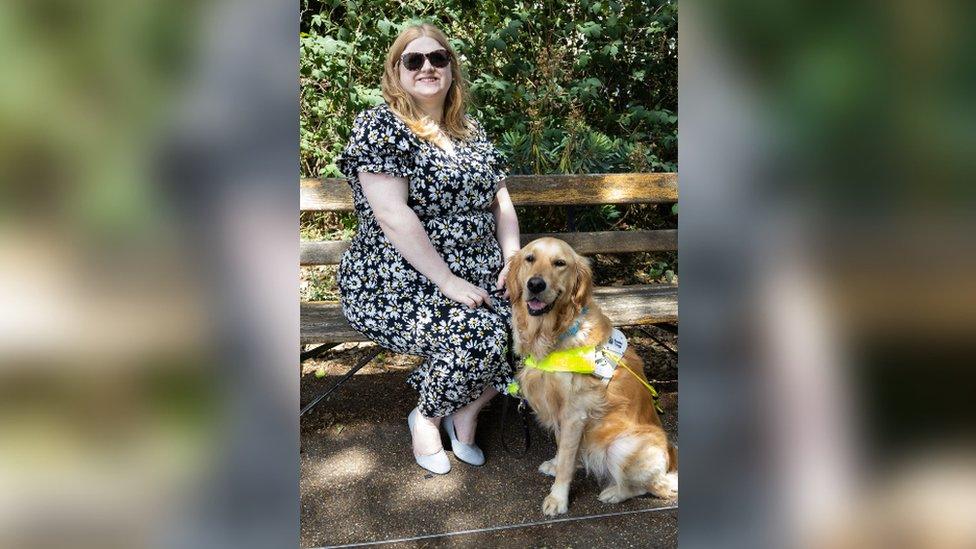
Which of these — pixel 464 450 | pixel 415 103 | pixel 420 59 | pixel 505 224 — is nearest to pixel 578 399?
pixel 464 450

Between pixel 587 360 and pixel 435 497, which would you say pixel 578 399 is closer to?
pixel 587 360

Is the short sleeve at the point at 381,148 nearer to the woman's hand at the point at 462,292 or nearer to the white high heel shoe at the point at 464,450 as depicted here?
the woman's hand at the point at 462,292

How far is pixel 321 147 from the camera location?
5.64 m

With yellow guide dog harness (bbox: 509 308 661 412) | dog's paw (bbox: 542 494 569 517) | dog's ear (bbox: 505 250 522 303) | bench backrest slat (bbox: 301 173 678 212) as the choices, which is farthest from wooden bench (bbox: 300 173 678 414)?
dog's paw (bbox: 542 494 569 517)

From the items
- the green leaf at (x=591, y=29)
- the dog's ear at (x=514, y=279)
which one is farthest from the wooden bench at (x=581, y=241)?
the green leaf at (x=591, y=29)

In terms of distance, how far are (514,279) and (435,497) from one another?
36.4 inches

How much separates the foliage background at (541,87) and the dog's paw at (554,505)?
274 centimetres

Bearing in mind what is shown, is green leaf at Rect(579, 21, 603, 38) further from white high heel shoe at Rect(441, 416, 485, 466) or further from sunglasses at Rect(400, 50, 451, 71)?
white high heel shoe at Rect(441, 416, 485, 466)

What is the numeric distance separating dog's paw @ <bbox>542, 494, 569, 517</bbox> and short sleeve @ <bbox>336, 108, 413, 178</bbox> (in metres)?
1.40

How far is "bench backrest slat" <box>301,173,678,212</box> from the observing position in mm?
3969
